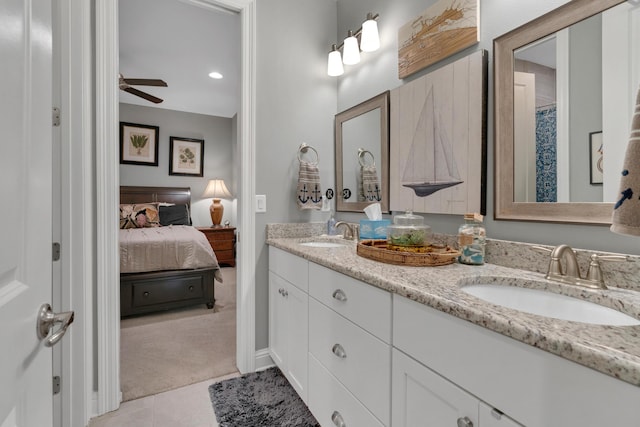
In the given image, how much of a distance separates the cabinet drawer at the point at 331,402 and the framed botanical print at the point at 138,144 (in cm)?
485

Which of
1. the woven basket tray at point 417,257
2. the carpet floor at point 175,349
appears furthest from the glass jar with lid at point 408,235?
the carpet floor at point 175,349

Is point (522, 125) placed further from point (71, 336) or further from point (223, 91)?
point (223, 91)

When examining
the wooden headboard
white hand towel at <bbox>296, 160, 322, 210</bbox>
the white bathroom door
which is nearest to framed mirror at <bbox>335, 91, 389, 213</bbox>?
white hand towel at <bbox>296, 160, 322, 210</bbox>

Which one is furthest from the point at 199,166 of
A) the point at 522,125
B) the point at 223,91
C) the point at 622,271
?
the point at 622,271

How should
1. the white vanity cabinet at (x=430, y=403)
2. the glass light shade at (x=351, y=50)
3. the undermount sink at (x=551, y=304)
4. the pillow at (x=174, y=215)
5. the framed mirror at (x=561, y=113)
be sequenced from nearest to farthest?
the white vanity cabinet at (x=430, y=403) → the undermount sink at (x=551, y=304) → the framed mirror at (x=561, y=113) → the glass light shade at (x=351, y=50) → the pillow at (x=174, y=215)

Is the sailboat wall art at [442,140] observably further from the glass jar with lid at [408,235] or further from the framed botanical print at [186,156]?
the framed botanical print at [186,156]

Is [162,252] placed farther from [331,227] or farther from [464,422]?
[464,422]

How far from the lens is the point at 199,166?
218 inches

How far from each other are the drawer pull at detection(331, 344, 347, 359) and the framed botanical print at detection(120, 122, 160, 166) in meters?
4.97

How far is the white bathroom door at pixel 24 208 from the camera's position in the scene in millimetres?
472

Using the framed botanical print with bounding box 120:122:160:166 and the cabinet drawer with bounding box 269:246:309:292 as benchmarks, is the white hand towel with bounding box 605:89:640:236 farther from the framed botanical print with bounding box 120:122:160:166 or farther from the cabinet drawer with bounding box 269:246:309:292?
the framed botanical print with bounding box 120:122:160:166

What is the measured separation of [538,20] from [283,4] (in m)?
1.67

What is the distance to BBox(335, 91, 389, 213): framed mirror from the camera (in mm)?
1917

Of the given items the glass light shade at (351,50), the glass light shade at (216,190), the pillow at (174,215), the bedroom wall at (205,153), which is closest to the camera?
the glass light shade at (351,50)
